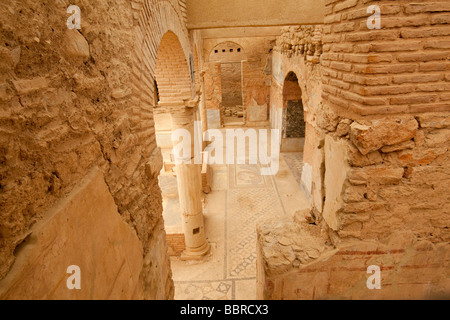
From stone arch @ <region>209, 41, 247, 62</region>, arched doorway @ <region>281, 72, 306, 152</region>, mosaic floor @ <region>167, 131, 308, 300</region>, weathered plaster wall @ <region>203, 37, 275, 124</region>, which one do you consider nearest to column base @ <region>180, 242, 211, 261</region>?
mosaic floor @ <region>167, 131, 308, 300</region>

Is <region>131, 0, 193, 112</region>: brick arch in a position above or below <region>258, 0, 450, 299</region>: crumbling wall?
above

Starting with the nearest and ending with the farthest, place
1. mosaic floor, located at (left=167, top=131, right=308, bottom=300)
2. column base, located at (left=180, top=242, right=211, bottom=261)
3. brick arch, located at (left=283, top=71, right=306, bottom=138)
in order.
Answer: mosaic floor, located at (left=167, top=131, right=308, bottom=300), column base, located at (left=180, top=242, right=211, bottom=261), brick arch, located at (left=283, top=71, right=306, bottom=138)

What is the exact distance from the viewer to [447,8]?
1.75 m

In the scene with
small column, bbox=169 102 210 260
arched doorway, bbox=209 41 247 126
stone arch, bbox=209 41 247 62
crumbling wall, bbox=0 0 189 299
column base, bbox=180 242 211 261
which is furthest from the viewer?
arched doorway, bbox=209 41 247 126

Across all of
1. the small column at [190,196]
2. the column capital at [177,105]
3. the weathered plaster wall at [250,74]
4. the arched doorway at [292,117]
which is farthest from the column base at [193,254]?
the weathered plaster wall at [250,74]

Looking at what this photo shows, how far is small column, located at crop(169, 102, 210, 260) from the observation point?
476cm

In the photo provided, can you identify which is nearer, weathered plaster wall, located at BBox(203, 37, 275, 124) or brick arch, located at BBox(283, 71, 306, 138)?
brick arch, located at BBox(283, 71, 306, 138)

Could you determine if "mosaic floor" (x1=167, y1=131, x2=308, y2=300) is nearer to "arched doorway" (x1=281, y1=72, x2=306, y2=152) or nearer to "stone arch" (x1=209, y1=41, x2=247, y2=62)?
"arched doorway" (x1=281, y1=72, x2=306, y2=152)

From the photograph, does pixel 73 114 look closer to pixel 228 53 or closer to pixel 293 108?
pixel 293 108

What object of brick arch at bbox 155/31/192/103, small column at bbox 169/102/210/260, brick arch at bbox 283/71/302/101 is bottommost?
small column at bbox 169/102/210/260

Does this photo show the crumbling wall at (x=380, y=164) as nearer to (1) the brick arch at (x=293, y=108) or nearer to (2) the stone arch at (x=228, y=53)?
(1) the brick arch at (x=293, y=108)

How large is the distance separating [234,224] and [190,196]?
178cm

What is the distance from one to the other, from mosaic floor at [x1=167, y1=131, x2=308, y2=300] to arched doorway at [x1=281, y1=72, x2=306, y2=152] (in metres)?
0.54
